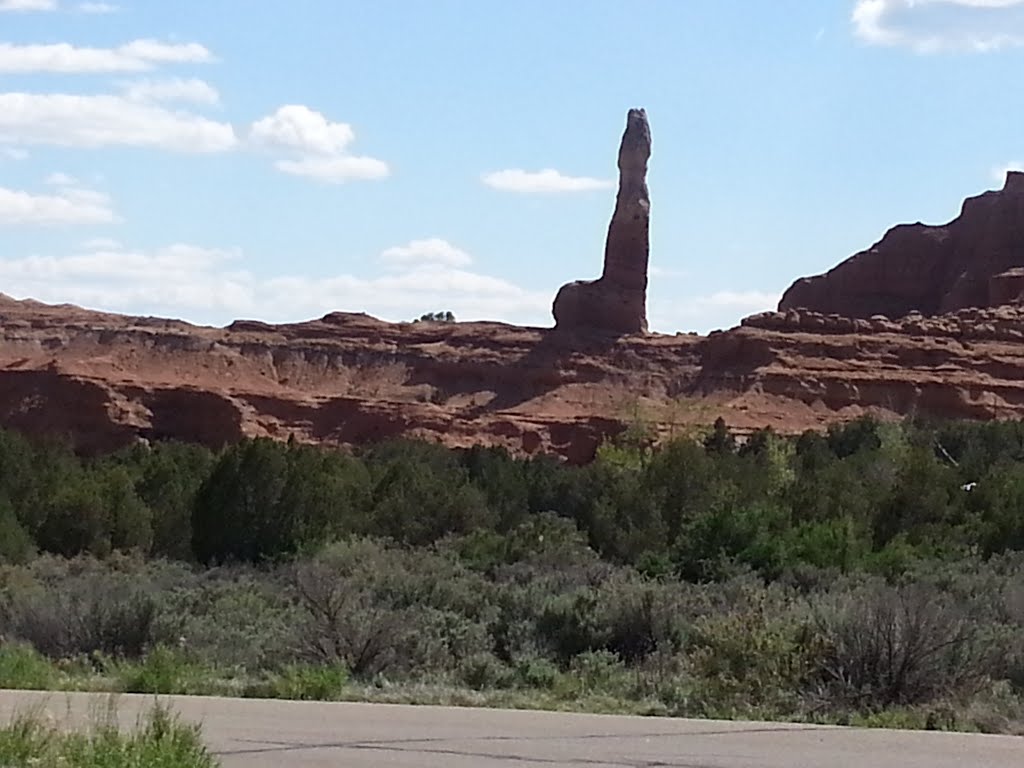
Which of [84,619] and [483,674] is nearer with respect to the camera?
[483,674]

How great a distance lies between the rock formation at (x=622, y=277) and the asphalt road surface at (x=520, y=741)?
6975 centimetres

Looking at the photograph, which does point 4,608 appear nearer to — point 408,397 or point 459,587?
point 459,587

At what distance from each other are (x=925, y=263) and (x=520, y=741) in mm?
89598

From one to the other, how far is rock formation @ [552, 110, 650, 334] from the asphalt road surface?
6975cm

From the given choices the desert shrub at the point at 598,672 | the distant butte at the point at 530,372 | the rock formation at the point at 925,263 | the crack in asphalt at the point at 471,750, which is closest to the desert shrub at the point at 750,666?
the desert shrub at the point at 598,672

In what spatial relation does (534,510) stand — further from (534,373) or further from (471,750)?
(534,373)

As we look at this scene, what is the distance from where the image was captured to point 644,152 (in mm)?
85312

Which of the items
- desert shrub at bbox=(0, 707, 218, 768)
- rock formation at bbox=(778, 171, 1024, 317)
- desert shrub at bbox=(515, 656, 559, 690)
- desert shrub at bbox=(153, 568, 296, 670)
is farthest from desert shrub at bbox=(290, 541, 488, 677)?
rock formation at bbox=(778, 171, 1024, 317)

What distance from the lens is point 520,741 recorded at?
36.6 feet

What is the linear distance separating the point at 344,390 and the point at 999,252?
36695 mm

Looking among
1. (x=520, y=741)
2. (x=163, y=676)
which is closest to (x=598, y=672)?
(x=163, y=676)

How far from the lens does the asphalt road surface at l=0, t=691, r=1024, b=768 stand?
10.3 m

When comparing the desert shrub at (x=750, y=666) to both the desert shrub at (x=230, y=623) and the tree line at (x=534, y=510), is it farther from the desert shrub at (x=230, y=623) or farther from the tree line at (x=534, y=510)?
the tree line at (x=534, y=510)

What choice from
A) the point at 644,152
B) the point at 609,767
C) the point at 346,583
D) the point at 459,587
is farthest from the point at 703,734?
the point at 644,152
